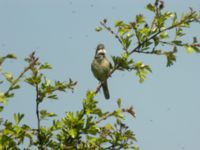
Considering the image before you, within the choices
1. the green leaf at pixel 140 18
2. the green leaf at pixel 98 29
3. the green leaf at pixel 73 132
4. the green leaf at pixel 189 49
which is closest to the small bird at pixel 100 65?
the green leaf at pixel 98 29

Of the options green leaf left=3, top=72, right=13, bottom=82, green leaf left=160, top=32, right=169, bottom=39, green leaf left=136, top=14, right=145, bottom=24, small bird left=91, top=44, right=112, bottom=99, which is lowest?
green leaf left=3, top=72, right=13, bottom=82

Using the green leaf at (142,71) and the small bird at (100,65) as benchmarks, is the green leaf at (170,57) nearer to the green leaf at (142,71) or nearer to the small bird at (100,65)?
the green leaf at (142,71)

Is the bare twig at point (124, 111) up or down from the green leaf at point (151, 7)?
down

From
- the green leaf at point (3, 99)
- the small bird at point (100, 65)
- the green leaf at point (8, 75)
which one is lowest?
the green leaf at point (3, 99)

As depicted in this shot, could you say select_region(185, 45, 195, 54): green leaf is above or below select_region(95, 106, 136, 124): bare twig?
above

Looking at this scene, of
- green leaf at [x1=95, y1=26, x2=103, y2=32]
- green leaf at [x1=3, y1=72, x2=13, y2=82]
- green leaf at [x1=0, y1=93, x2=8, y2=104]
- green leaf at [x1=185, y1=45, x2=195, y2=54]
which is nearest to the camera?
green leaf at [x1=0, y1=93, x2=8, y2=104]

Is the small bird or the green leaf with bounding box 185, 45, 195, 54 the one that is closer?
the green leaf with bounding box 185, 45, 195, 54

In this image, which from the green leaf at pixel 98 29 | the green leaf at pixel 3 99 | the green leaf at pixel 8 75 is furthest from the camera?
the green leaf at pixel 98 29

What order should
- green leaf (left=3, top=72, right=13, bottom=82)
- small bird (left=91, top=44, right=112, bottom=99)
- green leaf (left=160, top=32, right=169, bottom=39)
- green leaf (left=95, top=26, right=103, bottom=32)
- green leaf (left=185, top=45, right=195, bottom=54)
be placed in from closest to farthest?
1. green leaf (left=3, top=72, right=13, bottom=82)
2. green leaf (left=185, top=45, right=195, bottom=54)
3. green leaf (left=160, top=32, right=169, bottom=39)
4. green leaf (left=95, top=26, right=103, bottom=32)
5. small bird (left=91, top=44, right=112, bottom=99)

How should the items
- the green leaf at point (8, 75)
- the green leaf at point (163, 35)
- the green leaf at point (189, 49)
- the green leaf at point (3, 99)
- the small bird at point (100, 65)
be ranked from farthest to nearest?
the small bird at point (100, 65)
the green leaf at point (163, 35)
the green leaf at point (189, 49)
the green leaf at point (8, 75)
the green leaf at point (3, 99)

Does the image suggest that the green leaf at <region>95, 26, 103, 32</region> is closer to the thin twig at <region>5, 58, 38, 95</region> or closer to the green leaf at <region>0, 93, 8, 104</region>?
the thin twig at <region>5, 58, 38, 95</region>

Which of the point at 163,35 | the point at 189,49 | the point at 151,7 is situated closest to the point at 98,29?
the point at 151,7

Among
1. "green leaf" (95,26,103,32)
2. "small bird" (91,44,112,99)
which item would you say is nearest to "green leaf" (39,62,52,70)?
"green leaf" (95,26,103,32)

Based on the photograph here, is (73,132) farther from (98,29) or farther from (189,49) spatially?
(189,49)
